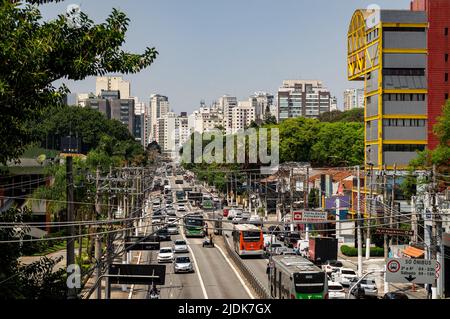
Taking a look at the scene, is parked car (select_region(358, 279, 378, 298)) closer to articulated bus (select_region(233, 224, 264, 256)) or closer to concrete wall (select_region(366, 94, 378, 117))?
articulated bus (select_region(233, 224, 264, 256))

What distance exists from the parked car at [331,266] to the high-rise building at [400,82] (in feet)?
45.1

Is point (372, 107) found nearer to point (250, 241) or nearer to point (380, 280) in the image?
point (250, 241)

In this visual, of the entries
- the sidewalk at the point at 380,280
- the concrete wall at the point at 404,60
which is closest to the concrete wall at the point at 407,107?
the concrete wall at the point at 404,60

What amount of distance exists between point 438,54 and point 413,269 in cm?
3478

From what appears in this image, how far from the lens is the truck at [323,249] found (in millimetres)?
47156

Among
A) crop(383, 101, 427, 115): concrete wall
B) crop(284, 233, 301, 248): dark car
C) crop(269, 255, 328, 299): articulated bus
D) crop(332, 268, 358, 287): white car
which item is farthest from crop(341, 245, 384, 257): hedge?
crop(269, 255, 328, 299): articulated bus

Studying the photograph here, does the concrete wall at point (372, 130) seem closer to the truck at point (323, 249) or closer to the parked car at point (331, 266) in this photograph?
the truck at point (323, 249)

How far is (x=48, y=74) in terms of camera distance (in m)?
10.9

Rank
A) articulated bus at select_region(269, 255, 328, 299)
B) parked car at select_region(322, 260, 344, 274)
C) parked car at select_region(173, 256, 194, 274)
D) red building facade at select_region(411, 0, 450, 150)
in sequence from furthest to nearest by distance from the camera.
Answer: red building facade at select_region(411, 0, 450, 150) < parked car at select_region(173, 256, 194, 274) < parked car at select_region(322, 260, 344, 274) < articulated bus at select_region(269, 255, 328, 299)

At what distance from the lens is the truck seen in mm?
47156

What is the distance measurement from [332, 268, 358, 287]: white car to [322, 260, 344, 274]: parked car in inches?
31.5
